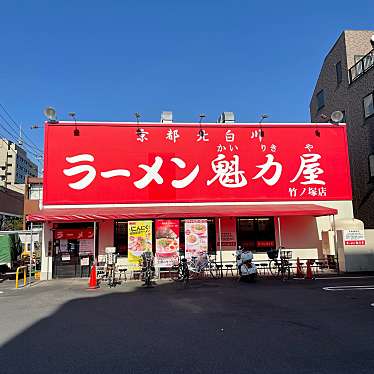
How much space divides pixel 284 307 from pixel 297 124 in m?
11.7

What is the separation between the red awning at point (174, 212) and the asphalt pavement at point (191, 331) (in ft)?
11.9

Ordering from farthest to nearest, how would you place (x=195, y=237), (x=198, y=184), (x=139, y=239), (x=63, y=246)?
(x=198, y=184) → (x=63, y=246) → (x=195, y=237) → (x=139, y=239)

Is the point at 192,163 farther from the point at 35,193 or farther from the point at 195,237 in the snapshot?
the point at 35,193

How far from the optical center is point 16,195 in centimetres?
4691

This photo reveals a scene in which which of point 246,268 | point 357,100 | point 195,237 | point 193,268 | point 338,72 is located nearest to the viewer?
point 246,268

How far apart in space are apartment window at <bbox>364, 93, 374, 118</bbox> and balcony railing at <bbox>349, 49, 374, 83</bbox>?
1.57 meters

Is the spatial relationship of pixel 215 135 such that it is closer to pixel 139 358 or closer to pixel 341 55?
pixel 341 55

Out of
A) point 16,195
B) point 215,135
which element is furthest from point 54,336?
point 16,195

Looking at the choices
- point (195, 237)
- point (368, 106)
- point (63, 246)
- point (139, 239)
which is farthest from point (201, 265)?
point (368, 106)

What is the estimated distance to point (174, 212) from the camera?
15.5 m

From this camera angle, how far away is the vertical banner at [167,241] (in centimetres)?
1541

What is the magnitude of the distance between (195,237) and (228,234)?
237 cm

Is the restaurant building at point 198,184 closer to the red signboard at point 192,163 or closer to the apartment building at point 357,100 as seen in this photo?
the red signboard at point 192,163

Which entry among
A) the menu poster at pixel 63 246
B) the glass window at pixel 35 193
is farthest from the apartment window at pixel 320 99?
the glass window at pixel 35 193
